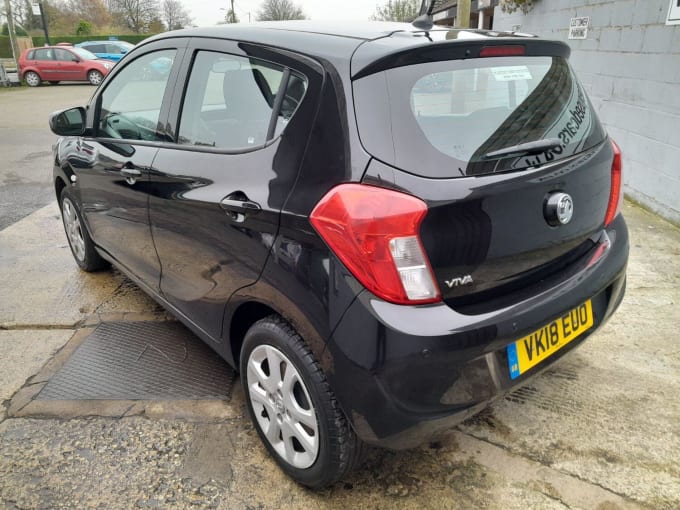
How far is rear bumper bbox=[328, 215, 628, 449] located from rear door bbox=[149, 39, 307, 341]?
503 millimetres

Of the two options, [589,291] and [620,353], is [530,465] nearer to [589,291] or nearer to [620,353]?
[589,291]

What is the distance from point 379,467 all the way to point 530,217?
1.13 m

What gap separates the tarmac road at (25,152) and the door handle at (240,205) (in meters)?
4.19

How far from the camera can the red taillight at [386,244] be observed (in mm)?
1618

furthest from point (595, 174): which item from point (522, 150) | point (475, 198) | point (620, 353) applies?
point (620, 353)

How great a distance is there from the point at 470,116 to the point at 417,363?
2.81 feet

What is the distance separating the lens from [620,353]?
2.93 meters

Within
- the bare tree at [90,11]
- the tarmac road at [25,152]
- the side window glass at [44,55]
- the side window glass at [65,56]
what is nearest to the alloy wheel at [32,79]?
the side window glass at [44,55]

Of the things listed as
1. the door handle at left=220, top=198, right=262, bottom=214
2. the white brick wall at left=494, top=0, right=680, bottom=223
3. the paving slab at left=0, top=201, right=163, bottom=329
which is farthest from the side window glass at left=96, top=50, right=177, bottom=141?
the white brick wall at left=494, top=0, right=680, bottom=223

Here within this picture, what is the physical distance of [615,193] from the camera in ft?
7.51

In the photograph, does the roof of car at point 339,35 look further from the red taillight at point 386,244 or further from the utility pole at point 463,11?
the utility pole at point 463,11

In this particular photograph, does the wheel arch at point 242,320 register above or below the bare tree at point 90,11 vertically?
below

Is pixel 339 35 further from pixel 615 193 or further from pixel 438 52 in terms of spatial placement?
pixel 615 193

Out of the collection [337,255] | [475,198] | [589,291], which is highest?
[475,198]
